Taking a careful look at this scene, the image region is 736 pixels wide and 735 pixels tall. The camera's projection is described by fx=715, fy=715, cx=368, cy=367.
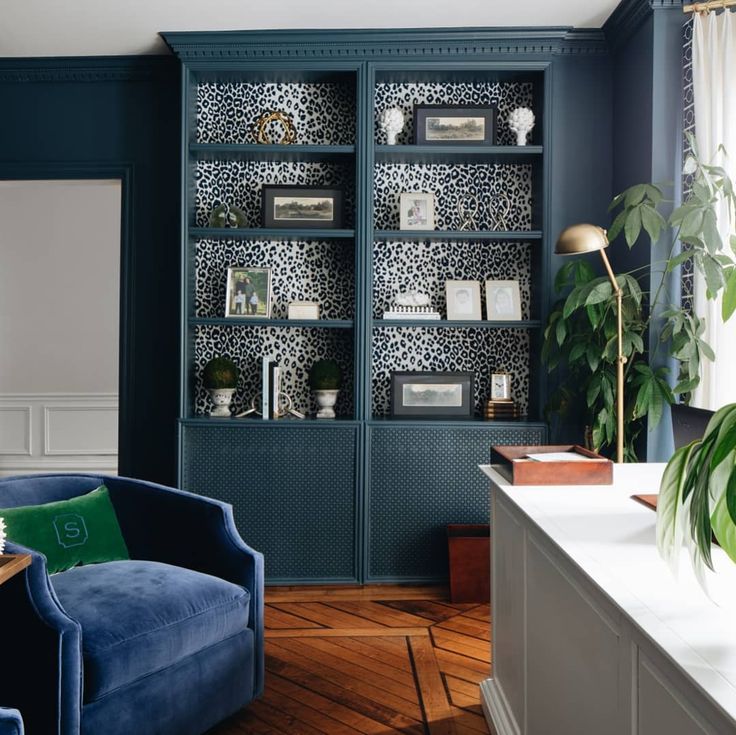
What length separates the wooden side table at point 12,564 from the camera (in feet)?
5.44

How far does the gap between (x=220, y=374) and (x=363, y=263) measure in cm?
92

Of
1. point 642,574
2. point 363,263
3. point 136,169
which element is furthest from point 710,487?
point 136,169

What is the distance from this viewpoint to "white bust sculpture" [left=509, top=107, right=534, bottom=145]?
11.8 ft

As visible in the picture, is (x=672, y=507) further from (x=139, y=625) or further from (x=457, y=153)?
(x=457, y=153)

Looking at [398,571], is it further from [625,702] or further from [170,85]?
[170,85]

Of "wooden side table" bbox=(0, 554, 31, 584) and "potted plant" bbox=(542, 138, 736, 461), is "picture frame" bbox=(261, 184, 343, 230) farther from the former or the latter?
"wooden side table" bbox=(0, 554, 31, 584)

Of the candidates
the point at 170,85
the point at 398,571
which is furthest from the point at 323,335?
the point at 170,85

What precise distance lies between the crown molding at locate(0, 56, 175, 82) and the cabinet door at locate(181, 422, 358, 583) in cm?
193

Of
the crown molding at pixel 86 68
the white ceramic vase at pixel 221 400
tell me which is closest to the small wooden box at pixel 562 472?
the white ceramic vase at pixel 221 400

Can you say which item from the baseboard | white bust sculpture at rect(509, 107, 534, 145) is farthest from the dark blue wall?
the baseboard

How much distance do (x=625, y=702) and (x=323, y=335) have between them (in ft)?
9.47

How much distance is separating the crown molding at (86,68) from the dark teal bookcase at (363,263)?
0.89ft

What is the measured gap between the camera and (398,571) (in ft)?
11.8

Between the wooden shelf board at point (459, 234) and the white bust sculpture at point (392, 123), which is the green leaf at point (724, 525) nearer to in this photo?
the wooden shelf board at point (459, 234)
